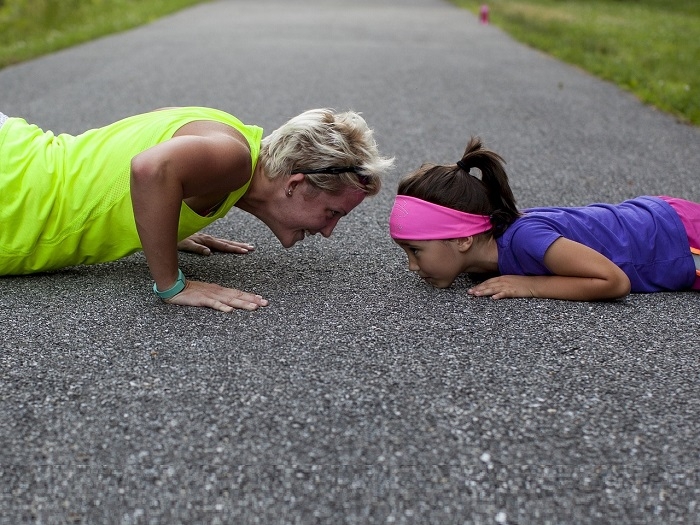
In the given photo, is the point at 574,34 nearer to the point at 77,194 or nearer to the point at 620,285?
the point at 620,285

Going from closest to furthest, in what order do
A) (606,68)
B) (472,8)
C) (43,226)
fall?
(43,226) → (606,68) → (472,8)

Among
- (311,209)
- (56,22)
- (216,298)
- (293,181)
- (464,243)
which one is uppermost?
(293,181)

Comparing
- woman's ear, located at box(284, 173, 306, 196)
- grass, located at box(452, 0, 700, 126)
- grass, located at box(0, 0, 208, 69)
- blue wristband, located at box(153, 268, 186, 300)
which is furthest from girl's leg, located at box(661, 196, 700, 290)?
grass, located at box(0, 0, 208, 69)

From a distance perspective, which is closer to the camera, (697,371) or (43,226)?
(697,371)

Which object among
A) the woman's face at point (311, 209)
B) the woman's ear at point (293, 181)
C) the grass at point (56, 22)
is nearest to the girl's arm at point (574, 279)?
the woman's face at point (311, 209)

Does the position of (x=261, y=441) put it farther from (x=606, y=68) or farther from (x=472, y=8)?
(x=472, y=8)

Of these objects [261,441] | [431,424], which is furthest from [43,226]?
[431,424]

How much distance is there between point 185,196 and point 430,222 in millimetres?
890

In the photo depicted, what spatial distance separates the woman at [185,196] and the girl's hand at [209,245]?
0.44 m

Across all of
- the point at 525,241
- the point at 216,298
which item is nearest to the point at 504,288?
the point at 525,241

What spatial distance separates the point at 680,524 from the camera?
187 centimetres

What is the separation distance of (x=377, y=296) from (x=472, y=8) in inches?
698

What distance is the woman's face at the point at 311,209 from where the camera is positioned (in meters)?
3.20

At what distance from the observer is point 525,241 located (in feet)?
10.6
